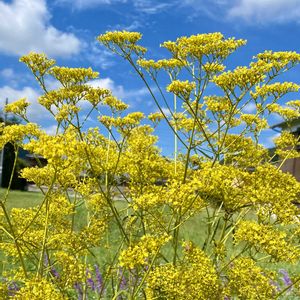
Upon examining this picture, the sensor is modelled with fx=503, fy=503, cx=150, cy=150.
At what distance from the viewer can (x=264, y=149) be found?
6.05m

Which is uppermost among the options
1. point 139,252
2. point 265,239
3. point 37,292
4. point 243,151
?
point 243,151

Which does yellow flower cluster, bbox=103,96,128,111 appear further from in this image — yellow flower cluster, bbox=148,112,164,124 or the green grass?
the green grass

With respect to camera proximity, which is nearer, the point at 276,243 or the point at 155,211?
the point at 276,243

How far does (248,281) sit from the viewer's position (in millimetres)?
4254

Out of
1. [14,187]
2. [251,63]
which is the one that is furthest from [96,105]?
[14,187]

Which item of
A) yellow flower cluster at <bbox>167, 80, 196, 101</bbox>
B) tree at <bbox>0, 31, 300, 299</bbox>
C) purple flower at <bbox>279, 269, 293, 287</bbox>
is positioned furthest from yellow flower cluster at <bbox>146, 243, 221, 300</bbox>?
purple flower at <bbox>279, 269, 293, 287</bbox>

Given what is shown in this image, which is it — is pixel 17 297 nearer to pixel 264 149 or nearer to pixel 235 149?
pixel 235 149

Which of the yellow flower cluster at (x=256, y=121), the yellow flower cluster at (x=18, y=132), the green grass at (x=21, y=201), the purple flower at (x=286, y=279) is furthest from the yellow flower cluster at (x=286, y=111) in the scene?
the green grass at (x=21, y=201)

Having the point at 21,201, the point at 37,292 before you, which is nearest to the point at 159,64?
the point at 37,292

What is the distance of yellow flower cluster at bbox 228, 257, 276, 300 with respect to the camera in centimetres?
423

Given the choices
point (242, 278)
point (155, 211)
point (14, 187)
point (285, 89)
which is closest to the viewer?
point (242, 278)

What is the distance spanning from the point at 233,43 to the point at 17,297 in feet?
9.66

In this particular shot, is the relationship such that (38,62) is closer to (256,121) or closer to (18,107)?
(18,107)

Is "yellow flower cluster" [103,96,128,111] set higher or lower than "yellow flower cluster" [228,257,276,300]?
higher
